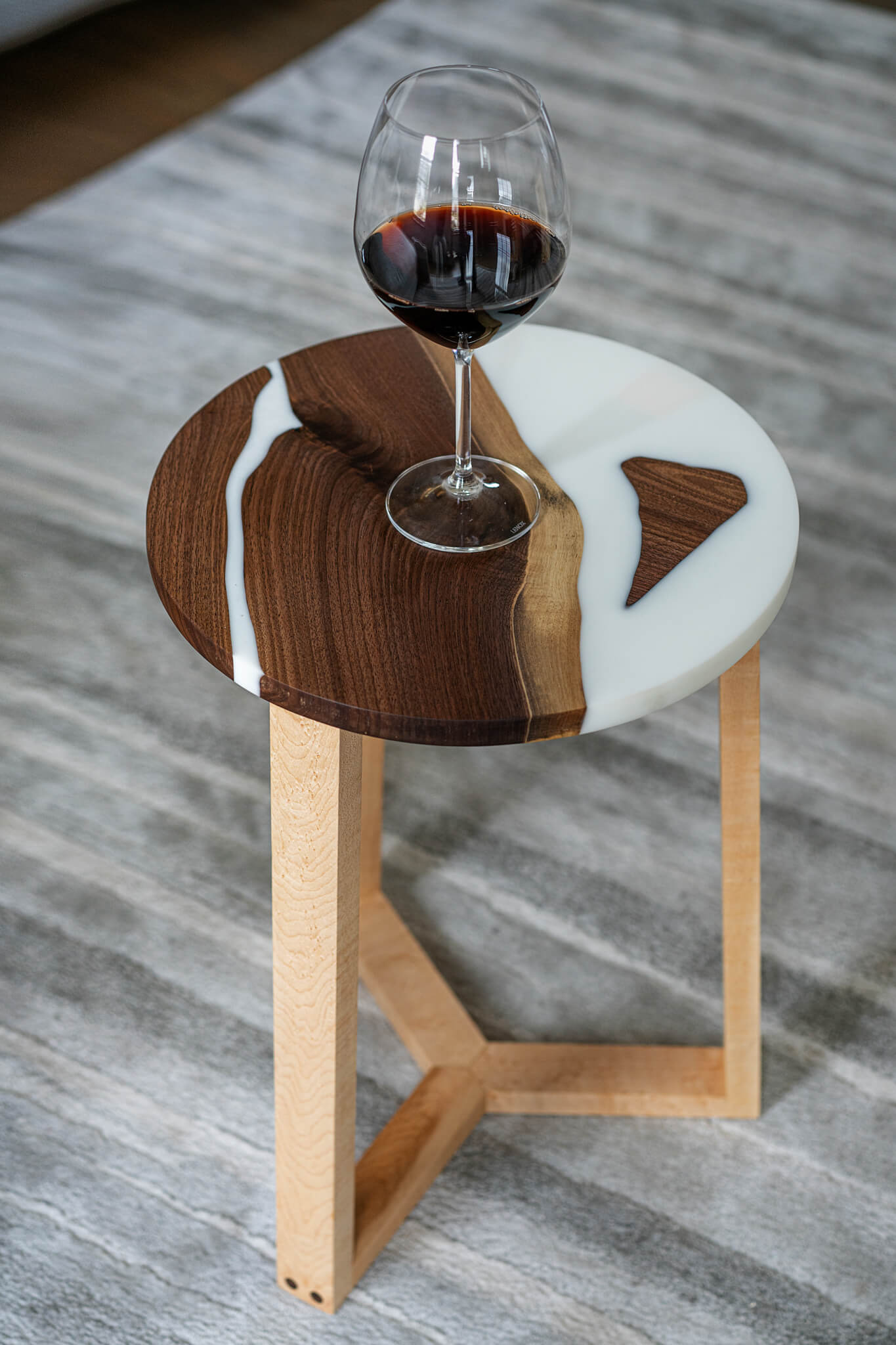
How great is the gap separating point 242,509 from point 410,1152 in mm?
496

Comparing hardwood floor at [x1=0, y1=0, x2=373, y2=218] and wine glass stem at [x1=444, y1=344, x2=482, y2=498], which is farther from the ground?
wine glass stem at [x1=444, y1=344, x2=482, y2=498]

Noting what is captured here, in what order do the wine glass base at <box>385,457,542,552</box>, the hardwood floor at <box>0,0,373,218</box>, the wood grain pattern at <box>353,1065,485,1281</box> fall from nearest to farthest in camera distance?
the wine glass base at <box>385,457,542,552</box> < the wood grain pattern at <box>353,1065,485,1281</box> < the hardwood floor at <box>0,0,373,218</box>

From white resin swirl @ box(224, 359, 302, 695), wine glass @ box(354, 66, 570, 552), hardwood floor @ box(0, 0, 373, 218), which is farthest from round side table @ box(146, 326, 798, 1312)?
hardwood floor @ box(0, 0, 373, 218)

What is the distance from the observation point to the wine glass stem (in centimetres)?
72

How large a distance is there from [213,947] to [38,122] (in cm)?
184

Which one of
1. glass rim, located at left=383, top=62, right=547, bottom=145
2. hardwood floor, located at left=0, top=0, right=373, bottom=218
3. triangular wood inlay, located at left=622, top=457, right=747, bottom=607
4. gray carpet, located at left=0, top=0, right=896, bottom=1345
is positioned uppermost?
glass rim, located at left=383, top=62, right=547, bottom=145

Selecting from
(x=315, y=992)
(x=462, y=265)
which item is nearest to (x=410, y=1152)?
(x=315, y=992)

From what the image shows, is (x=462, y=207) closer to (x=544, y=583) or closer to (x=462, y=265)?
(x=462, y=265)

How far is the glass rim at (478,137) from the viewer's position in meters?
0.64

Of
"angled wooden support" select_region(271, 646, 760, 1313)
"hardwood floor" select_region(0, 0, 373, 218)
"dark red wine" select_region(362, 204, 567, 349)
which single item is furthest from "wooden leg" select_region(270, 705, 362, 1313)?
"hardwood floor" select_region(0, 0, 373, 218)

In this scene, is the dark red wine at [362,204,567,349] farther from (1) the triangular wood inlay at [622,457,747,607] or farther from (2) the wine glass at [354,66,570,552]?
(1) the triangular wood inlay at [622,457,747,607]

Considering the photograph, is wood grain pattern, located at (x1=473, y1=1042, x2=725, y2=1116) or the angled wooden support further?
wood grain pattern, located at (x1=473, y1=1042, x2=725, y2=1116)

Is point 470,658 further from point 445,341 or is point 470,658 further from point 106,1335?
point 106,1335

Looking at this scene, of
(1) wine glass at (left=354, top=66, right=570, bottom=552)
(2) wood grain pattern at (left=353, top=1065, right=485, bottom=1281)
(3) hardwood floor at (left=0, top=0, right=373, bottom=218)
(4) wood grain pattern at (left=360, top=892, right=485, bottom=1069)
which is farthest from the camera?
(3) hardwood floor at (left=0, top=0, right=373, bottom=218)
